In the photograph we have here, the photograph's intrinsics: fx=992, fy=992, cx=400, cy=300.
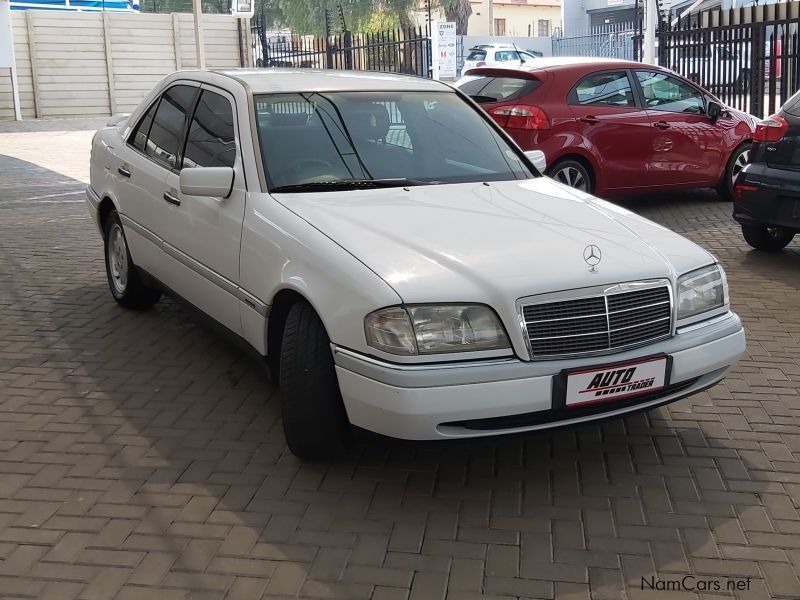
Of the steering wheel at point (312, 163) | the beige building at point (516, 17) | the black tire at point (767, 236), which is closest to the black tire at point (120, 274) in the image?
the steering wheel at point (312, 163)

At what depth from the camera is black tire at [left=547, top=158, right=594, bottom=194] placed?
9578mm

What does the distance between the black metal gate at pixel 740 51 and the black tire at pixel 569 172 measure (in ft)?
18.3

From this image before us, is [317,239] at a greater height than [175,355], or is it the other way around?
[317,239]

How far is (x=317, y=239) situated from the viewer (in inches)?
158

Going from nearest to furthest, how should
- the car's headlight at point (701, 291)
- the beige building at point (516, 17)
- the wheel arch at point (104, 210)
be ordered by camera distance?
the car's headlight at point (701, 291)
the wheel arch at point (104, 210)
the beige building at point (516, 17)

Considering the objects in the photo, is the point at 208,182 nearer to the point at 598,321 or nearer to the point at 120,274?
the point at 598,321

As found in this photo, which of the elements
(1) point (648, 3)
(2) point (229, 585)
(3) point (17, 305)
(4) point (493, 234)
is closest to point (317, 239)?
(4) point (493, 234)

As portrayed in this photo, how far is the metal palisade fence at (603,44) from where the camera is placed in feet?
97.5

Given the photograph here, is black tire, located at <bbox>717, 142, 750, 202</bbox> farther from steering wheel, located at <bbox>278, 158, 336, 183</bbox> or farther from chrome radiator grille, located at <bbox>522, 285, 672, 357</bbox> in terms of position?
chrome radiator grille, located at <bbox>522, 285, 672, 357</bbox>

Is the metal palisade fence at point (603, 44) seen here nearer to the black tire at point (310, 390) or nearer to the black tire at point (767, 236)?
the black tire at point (767, 236)

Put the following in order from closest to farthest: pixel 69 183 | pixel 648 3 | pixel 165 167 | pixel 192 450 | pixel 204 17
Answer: pixel 192 450, pixel 165 167, pixel 69 183, pixel 648 3, pixel 204 17

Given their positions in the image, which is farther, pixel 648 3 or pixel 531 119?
pixel 648 3

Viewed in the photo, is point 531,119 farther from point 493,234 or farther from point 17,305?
point 493,234

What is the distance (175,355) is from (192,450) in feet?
4.76
